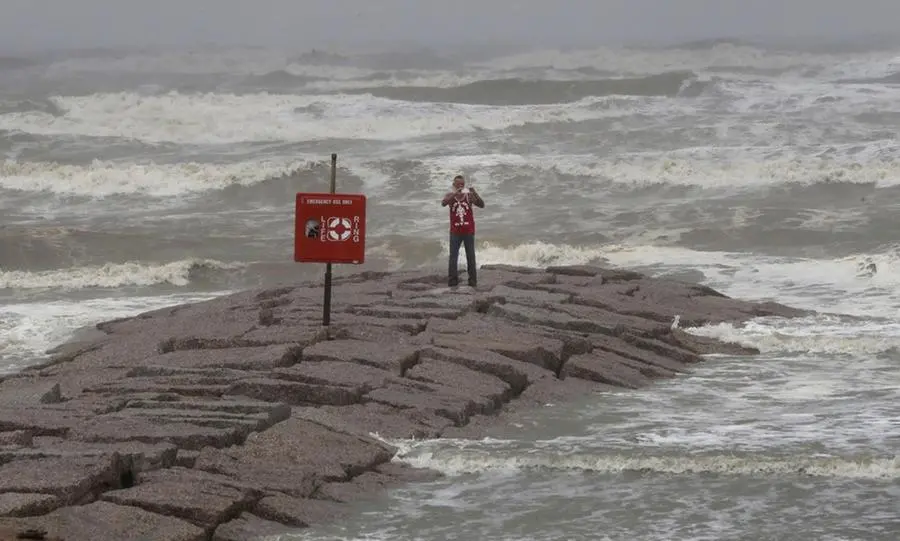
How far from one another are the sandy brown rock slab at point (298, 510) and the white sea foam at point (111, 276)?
12771 millimetres

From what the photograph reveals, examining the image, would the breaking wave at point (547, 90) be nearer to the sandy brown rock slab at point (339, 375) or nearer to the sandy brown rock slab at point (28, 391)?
the sandy brown rock slab at point (28, 391)

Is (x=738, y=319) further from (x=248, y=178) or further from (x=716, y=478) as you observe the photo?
(x=248, y=178)

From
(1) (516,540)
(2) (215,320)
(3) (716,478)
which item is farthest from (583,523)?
(2) (215,320)

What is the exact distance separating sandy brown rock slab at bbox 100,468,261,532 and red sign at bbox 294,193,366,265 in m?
4.35

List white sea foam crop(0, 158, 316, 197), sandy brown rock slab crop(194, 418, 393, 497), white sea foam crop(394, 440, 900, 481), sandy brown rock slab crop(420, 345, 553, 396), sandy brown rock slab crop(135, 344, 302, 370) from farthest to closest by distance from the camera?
white sea foam crop(0, 158, 316, 197) → sandy brown rock slab crop(420, 345, 553, 396) → sandy brown rock slab crop(135, 344, 302, 370) → white sea foam crop(394, 440, 900, 481) → sandy brown rock slab crop(194, 418, 393, 497)

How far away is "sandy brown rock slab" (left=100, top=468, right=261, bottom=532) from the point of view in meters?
7.98

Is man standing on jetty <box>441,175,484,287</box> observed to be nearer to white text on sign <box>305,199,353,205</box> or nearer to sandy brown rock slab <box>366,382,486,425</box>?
white text on sign <box>305,199,353,205</box>

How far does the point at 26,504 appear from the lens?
774 cm

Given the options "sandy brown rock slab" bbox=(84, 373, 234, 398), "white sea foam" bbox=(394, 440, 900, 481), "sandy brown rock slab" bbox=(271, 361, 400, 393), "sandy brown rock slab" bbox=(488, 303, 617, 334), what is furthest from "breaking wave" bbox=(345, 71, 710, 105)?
"white sea foam" bbox=(394, 440, 900, 481)

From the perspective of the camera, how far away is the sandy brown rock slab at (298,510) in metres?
8.41

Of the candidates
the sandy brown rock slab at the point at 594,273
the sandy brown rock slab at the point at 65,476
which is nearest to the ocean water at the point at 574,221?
the sandy brown rock slab at the point at 65,476

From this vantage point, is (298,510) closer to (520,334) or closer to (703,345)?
(520,334)

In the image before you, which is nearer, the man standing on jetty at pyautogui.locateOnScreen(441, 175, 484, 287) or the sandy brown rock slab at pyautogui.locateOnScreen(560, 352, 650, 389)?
the sandy brown rock slab at pyautogui.locateOnScreen(560, 352, 650, 389)

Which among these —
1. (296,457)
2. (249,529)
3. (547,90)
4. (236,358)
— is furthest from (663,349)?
(547,90)
